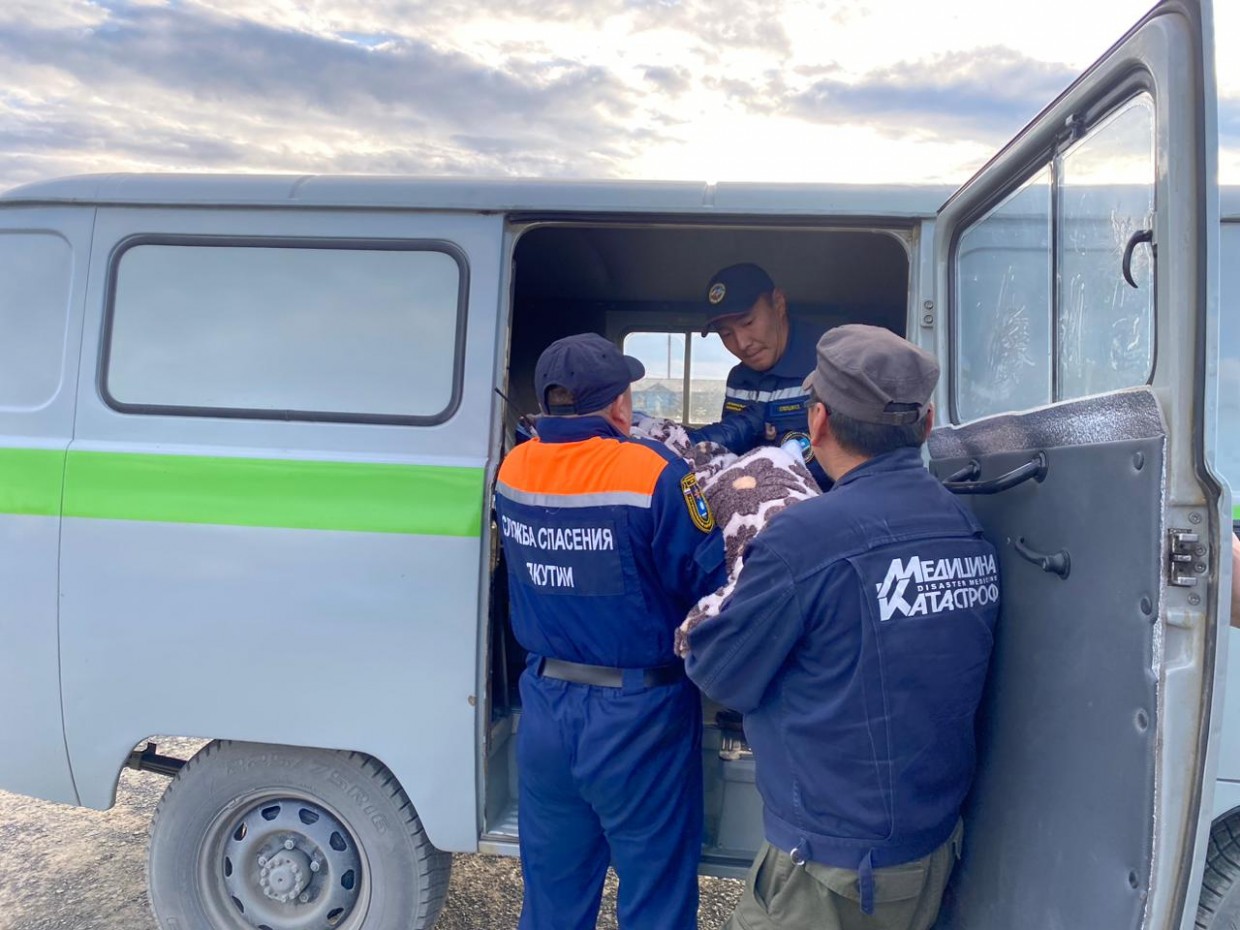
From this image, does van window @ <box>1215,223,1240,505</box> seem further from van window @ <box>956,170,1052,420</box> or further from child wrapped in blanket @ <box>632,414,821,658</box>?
child wrapped in blanket @ <box>632,414,821,658</box>

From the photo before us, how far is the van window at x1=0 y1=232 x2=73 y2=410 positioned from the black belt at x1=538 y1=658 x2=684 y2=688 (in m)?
1.85

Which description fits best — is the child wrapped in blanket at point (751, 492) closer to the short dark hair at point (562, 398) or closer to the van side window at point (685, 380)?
the short dark hair at point (562, 398)

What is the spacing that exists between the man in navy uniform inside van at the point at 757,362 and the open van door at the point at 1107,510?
4.43ft

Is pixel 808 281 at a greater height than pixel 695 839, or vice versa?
pixel 808 281

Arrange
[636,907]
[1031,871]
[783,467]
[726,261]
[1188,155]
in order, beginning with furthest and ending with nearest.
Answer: [726,261] < [783,467] < [636,907] < [1031,871] < [1188,155]

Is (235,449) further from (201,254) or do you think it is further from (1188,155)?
(1188,155)

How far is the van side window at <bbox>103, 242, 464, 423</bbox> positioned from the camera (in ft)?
8.47

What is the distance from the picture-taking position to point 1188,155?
132cm

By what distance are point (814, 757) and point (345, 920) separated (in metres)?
1.87

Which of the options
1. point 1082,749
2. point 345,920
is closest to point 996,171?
point 1082,749

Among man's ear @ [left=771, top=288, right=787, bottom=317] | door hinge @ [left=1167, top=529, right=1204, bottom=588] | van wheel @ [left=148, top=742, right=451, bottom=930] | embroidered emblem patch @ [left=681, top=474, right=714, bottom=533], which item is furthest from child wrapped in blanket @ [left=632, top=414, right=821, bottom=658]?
van wheel @ [left=148, top=742, right=451, bottom=930]

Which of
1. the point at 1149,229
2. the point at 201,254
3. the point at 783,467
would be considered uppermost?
the point at 201,254

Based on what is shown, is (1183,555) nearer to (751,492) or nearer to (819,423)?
(819,423)

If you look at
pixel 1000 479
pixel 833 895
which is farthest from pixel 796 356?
pixel 833 895
